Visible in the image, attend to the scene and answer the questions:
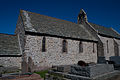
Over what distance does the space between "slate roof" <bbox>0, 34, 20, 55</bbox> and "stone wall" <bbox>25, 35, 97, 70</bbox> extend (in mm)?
1775

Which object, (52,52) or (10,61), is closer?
(10,61)

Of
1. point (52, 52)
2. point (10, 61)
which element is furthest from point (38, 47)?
point (10, 61)

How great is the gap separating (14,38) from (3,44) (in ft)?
7.08

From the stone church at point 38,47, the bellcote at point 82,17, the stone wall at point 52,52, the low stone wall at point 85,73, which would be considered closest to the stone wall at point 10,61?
the stone church at point 38,47

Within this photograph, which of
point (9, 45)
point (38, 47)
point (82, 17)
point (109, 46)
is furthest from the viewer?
point (82, 17)

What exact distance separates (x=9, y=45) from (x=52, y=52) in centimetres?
573

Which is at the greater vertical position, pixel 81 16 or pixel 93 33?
pixel 81 16

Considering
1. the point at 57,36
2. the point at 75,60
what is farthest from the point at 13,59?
the point at 75,60

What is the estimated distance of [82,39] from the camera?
1902 centimetres

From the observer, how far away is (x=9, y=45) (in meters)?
13.8

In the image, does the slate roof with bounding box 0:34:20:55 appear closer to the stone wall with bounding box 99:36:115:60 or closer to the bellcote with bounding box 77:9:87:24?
the bellcote with bounding box 77:9:87:24

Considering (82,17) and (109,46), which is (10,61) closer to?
(82,17)

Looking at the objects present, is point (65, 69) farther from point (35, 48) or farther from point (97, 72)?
point (35, 48)

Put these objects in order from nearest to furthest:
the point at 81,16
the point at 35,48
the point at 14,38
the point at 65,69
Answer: the point at 65,69 → the point at 35,48 → the point at 14,38 → the point at 81,16
